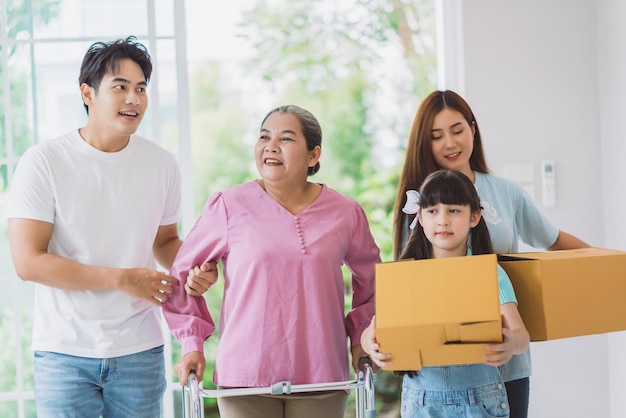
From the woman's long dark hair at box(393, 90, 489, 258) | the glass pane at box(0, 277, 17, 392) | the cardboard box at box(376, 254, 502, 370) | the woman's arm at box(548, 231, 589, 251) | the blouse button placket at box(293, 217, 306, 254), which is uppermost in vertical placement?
the woman's long dark hair at box(393, 90, 489, 258)

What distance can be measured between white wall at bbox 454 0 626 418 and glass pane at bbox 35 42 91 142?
58.9 inches

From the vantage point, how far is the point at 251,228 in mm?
1978

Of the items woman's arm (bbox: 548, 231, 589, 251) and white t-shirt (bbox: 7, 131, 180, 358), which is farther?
woman's arm (bbox: 548, 231, 589, 251)

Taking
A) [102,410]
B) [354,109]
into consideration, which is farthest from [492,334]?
[354,109]

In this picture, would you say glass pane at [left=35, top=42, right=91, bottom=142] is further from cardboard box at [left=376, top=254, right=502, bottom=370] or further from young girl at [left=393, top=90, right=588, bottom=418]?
cardboard box at [left=376, top=254, right=502, bottom=370]

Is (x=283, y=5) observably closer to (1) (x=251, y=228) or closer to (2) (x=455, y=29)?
(2) (x=455, y=29)

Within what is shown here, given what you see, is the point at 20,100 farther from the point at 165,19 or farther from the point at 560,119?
the point at 560,119

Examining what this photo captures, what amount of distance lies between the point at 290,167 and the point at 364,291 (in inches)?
15.9

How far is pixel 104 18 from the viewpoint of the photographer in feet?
9.63

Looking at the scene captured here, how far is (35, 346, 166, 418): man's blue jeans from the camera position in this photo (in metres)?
2.00

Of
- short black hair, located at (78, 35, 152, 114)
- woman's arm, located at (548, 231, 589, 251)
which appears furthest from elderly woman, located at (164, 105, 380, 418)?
woman's arm, located at (548, 231, 589, 251)

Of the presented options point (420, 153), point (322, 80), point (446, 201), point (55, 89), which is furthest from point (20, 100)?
point (322, 80)

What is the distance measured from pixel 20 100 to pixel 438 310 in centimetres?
190

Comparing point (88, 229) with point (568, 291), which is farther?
point (88, 229)
